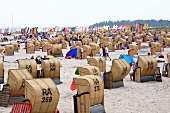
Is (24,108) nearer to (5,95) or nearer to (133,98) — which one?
(5,95)

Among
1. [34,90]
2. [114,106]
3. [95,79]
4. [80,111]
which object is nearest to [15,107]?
[34,90]

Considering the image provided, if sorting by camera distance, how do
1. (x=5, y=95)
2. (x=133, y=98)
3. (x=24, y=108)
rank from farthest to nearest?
(x=133, y=98) → (x=5, y=95) → (x=24, y=108)

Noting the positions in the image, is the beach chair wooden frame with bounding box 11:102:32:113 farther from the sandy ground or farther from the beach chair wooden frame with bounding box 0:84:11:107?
the beach chair wooden frame with bounding box 0:84:11:107

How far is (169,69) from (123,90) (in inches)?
195

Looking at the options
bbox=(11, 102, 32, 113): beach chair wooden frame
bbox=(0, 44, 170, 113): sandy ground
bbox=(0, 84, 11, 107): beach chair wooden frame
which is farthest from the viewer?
bbox=(0, 84, 11, 107): beach chair wooden frame

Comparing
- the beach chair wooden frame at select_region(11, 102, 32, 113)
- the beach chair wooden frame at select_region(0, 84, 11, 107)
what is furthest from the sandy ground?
the beach chair wooden frame at select_region(11, 102, 32, 113)

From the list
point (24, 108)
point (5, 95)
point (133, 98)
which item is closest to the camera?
point (24, 108)

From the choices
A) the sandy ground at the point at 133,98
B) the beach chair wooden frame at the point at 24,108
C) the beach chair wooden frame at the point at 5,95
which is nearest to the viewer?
the beach chair wooden frame at the point at 24,108

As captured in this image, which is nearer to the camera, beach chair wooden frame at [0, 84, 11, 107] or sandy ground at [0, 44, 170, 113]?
sandy ground at [0, 44, 170, 113]

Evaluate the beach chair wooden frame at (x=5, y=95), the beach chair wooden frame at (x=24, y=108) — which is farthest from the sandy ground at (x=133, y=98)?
the beach chair wooden frame at (x=24, y=108)

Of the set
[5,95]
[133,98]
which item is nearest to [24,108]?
[5,95]

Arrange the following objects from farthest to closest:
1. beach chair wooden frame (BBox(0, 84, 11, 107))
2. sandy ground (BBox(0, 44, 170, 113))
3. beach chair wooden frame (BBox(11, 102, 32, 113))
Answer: beach chair wooden frame (BBox(0, 84, 11, 107)), sandy ground (BBox(0, 44, 170, 113)), beach chair wooden frame (BBox(11, 102, 32, 113))

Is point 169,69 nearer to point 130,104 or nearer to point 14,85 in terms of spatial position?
point 130,104

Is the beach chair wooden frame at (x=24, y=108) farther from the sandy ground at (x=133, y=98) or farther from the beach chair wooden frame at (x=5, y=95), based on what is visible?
the beach chair wooden frame at (x=5, y=95)
